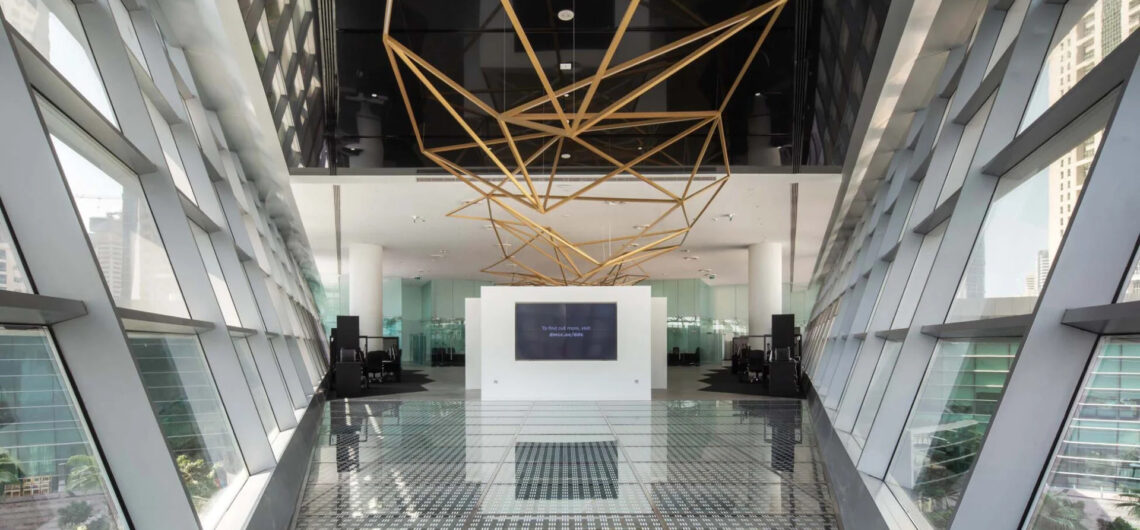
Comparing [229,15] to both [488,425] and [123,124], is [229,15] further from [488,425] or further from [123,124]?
[488,425]

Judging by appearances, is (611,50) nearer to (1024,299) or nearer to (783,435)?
(1024,299)

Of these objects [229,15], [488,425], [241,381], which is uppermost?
[229,15]

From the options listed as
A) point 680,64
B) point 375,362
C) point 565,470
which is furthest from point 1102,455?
point 375,362

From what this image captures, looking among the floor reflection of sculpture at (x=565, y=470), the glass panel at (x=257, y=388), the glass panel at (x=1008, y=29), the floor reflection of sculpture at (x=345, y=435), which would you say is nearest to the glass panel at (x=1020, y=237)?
the glass panel at (x=1008, y=29)

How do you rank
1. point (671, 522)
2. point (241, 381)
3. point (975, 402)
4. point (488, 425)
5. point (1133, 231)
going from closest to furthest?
1. point (1133, 231)
2. point (975, 402)
3. point (671, 522)
4. point (241, 381)
5. point (488, 425)

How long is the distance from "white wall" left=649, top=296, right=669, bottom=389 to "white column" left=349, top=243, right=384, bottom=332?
8.75m

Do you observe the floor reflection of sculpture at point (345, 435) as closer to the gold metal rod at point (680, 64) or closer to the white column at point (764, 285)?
the gold metal rod at point (680, 64)

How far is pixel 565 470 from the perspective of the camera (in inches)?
282

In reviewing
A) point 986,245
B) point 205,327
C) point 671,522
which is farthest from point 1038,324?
point 205,327

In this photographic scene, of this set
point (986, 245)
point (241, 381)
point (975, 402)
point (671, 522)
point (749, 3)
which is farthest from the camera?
point (749, 3)

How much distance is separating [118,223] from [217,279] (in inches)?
125

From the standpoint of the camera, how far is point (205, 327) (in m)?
5.11

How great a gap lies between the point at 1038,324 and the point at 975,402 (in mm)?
1417

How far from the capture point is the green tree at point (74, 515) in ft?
8.68
